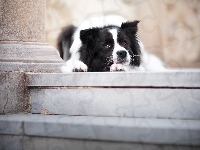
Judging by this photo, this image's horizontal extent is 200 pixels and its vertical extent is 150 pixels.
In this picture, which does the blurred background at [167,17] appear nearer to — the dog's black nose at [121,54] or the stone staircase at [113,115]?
the dog's black nose at [121,54]

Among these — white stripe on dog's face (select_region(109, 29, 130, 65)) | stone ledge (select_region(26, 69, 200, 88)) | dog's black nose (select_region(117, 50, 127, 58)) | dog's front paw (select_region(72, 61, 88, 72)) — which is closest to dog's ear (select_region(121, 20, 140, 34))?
white stripe on dog's face (select_region(109, 29, 130, 65))

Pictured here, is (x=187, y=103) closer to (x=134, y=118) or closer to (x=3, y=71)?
(x=134, y=118)

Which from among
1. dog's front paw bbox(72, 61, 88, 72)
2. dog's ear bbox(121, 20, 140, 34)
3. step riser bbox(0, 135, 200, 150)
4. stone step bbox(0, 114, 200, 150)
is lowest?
step riser bbox(0, 135, 200, 150)

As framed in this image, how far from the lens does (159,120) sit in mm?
2568

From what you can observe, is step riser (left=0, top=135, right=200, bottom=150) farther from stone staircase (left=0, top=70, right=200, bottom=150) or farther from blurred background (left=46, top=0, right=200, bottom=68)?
blurred background (left=46, top=0, right=200, bottom=68)

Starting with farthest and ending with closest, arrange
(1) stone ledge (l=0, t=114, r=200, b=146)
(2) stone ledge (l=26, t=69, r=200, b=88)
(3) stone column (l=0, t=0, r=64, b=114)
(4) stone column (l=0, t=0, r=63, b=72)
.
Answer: (4) stone column (l=0, t=0, r=63, b=72) → (3) stone column (l=0, t=0, r=64, b=114) → (2) stone ledge (l=26, t=69, r=200, b=88) → (1) stone ledge (l=0, t=114, r=200, b=146)

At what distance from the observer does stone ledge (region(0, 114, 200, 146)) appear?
2355mm

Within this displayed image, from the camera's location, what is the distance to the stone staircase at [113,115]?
96.0 inches

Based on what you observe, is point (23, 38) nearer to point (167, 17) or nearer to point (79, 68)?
point (79, 68)

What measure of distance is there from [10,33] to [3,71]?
50 cm

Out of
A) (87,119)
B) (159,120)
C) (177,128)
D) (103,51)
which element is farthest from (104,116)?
(103,51)

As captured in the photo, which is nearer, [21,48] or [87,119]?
[87,119]

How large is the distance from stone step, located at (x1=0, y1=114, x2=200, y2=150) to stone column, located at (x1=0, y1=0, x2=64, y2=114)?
221 mm

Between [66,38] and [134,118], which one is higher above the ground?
[66,38]
